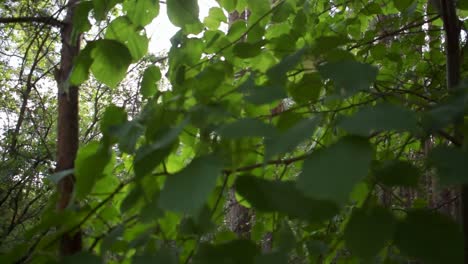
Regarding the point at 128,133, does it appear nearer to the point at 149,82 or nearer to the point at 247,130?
the point at 247,130

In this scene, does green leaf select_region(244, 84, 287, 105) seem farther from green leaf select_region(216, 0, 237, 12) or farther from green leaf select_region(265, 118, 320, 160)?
green leaf select_region(216, 0, 237, 12)

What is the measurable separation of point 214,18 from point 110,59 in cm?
45

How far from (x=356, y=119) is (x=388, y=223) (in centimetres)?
18

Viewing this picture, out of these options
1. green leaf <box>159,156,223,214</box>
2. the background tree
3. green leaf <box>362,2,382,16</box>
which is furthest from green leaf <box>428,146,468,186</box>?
green leaf <box>362,2,382,16</box>

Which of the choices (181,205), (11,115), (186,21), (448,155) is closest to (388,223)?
(448,155)

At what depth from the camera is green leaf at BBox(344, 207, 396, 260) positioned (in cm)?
49

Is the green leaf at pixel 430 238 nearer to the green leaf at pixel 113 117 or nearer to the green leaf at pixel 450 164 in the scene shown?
the green leaf at pixel 450 164

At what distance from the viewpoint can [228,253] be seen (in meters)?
0.54

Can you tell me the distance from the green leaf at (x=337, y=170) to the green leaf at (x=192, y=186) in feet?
0.26

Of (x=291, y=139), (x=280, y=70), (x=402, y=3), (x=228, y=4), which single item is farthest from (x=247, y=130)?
(x=402, y=3)

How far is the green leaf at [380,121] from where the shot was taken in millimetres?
368

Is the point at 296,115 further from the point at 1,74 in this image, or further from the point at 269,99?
the point at 1,74

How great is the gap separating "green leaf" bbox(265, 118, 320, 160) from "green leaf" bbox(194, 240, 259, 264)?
0.19 m

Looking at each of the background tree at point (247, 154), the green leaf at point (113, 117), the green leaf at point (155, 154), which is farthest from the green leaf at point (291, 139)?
the green leaf at point (113, 117)
